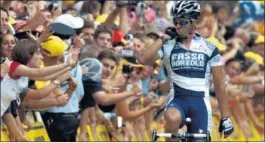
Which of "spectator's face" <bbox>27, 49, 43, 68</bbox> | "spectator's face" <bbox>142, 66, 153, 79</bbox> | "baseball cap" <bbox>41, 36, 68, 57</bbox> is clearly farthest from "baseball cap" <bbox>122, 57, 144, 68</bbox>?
"spectator's face" <bbox>27, 49, 43, 68</bbox>

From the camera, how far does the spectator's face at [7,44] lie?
15.0 meters

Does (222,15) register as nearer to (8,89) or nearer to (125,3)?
(125,3)

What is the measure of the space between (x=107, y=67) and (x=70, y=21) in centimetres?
90

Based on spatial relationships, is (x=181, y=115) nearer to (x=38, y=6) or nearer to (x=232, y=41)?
(x=38, y=6)

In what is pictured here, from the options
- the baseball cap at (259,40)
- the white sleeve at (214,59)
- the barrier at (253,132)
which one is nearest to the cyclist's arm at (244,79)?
the barrier at (253,132)

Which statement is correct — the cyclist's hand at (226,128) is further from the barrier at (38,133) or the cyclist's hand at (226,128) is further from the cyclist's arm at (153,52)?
the barrier at (38,133)

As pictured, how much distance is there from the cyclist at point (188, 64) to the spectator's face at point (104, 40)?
3.40 meters

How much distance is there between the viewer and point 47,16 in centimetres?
1656

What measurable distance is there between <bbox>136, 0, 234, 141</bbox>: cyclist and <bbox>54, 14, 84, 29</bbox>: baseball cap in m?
2.87

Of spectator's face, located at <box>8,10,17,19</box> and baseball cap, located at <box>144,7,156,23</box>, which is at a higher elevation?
spectator's face, located at <box>8,10,17,19</box>

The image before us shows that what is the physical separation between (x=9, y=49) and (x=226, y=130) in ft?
9.85

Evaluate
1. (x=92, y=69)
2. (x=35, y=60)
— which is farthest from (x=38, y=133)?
(x=92, y=69)

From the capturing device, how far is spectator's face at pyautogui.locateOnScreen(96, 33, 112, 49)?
17875 mm

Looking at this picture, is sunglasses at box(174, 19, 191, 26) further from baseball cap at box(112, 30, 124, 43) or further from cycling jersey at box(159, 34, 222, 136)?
baseball cap at box(112, 30, 124, 43)
